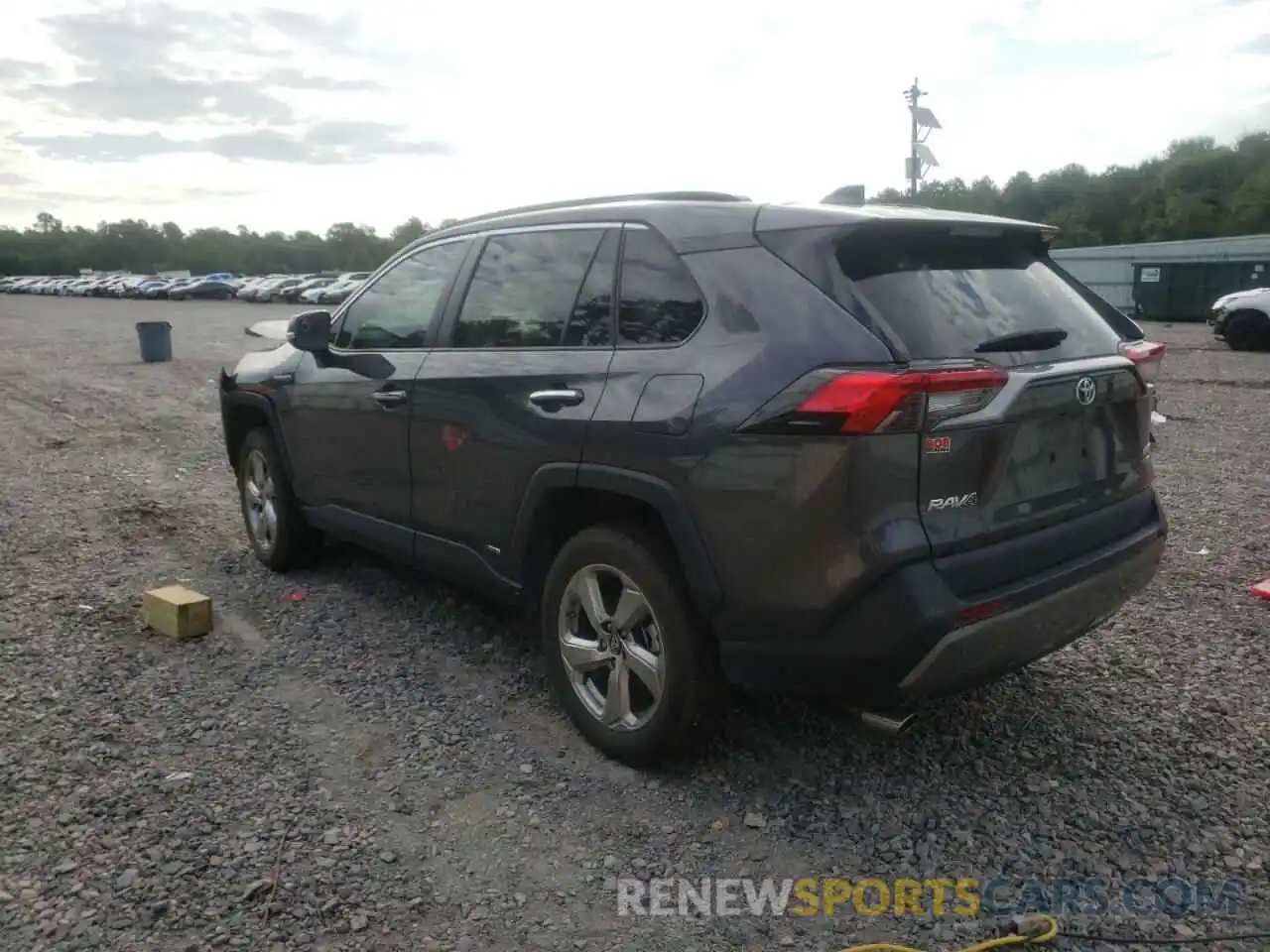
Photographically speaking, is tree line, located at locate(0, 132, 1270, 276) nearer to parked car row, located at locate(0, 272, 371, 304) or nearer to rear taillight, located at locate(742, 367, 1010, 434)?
parked car row, located at locate(0, 272, 371, 304)

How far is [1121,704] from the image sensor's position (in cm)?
396

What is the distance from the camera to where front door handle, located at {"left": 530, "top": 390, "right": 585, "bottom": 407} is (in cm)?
350

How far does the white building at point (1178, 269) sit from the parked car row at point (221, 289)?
26.2 m

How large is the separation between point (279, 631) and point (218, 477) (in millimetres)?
3925

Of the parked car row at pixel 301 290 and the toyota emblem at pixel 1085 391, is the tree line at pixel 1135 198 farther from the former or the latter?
the toyota emblem at pixel 1085 391

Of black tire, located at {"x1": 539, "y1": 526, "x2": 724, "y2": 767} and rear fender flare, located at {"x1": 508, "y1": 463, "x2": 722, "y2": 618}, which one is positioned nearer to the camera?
rear fender flare, located at {"x1": 508, "y1": 463, "x2": 722, "y2": 618}

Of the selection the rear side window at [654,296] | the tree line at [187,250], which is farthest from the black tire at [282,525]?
the tree line at [187,250]

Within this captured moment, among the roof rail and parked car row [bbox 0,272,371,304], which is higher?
parked car row [bbox 0,272,371,304]

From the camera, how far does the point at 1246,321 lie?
1900 centimetres

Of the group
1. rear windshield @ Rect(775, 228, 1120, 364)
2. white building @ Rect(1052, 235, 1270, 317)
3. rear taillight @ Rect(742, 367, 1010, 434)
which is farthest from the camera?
white building @ Rect(1052, 235, 1270, 317)

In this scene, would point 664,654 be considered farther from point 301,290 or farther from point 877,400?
point 301,290

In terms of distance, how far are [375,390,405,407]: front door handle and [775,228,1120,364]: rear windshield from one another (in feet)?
6.38

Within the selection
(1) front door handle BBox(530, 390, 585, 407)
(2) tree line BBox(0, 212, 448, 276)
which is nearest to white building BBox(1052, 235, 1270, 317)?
(1) front door handle BBox(530, 390, 585, 407)

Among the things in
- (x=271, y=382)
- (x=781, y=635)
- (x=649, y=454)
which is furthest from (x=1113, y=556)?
(x=271, y=382)
